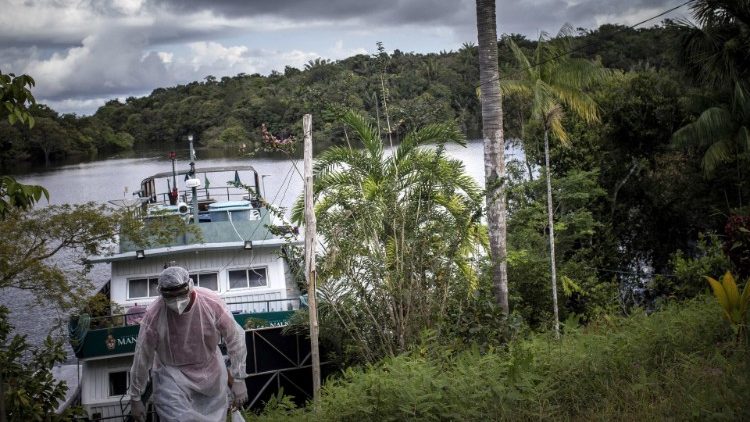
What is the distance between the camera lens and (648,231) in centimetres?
3062

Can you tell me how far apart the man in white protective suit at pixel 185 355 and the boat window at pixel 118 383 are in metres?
12.7

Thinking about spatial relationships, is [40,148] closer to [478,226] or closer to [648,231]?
[648,231]

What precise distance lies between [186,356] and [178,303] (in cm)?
45

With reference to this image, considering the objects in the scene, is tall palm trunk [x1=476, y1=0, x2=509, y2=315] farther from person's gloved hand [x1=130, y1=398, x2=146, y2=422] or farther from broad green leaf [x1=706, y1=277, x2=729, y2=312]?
person's gloved hand [x1=130, y1=398, x2=146, y2=422]

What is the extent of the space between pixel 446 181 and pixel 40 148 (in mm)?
77369

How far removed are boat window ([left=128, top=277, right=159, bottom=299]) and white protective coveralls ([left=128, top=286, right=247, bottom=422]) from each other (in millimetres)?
13853

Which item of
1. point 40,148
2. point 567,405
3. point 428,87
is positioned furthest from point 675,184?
point 40,148

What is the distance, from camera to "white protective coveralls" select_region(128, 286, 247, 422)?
220 inches

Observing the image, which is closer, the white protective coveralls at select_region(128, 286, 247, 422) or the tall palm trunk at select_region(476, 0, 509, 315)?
the white protective coveralls at select_region(128, 286, 247, 422)

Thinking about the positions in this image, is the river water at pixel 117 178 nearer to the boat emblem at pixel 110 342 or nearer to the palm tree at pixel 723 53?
the boat emblem at pixel 110 342

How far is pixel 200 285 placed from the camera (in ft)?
63.1

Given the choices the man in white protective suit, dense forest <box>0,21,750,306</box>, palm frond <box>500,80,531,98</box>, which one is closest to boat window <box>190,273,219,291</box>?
dense forest <box>0,21,750,306</box>

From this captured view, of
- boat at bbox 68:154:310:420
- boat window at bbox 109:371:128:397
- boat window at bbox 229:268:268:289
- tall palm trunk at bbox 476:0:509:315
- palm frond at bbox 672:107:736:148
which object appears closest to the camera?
tall palm trunk at bbox 476:0:509:315

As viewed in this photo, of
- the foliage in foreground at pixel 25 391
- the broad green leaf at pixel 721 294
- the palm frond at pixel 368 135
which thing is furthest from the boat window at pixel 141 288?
the broad green leaf at pixel 721 294
